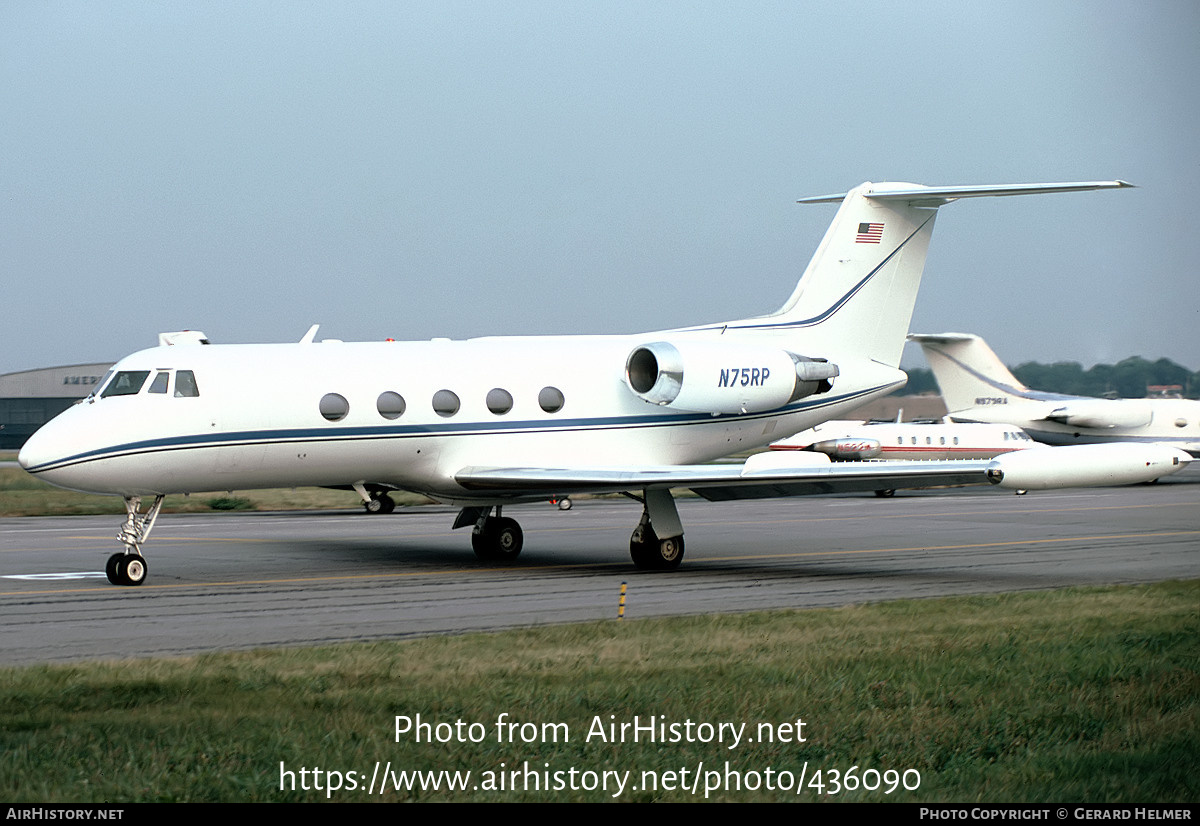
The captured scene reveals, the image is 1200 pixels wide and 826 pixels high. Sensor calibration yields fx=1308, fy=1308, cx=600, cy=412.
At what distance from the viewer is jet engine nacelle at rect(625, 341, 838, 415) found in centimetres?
1969

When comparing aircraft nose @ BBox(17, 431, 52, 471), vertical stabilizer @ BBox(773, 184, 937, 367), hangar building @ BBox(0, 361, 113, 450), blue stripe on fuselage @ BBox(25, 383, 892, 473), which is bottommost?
aircraft nose @ BBox(17, 431, 52, 471)

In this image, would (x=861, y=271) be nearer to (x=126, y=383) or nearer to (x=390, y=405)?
(x=390, y=405)

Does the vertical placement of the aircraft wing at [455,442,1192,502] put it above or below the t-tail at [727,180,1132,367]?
below

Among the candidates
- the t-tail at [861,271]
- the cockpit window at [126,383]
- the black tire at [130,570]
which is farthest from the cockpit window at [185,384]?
the t-tail at [861,271]

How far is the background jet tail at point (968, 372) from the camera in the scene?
52.9m

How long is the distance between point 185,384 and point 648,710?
1058cm

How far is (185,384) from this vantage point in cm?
1698

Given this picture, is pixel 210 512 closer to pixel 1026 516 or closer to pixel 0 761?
pixel 1026 516

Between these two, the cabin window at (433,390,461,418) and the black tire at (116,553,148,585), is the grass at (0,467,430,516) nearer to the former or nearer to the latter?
the cabin window at (433,390,461,418)

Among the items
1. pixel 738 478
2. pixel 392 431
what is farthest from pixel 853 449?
pixel 392 431

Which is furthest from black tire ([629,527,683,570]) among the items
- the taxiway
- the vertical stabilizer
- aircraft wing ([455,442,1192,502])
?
the vertical stabilizer

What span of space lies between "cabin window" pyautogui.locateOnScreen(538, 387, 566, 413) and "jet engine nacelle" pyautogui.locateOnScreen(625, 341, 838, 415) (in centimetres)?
119

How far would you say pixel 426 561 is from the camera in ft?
65.2
